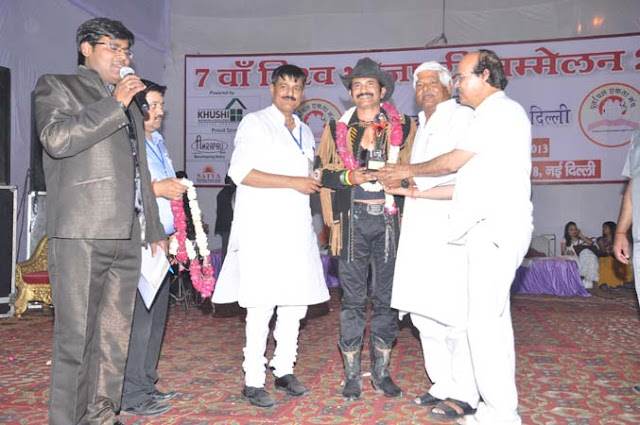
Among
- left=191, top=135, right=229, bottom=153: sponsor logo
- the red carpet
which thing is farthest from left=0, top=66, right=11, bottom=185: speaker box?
left=191, top=135, right=229, bottom=153: sponsor logo

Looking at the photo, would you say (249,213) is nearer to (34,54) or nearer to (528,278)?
(34,54)

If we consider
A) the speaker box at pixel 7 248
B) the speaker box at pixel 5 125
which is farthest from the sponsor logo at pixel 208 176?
the speaker box at pixel 7 248

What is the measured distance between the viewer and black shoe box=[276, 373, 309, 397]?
144 inches

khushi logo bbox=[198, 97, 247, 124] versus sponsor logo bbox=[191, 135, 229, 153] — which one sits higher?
khushi logo bbox=[198, 97, 247, 124]

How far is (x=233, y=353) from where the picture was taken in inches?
195

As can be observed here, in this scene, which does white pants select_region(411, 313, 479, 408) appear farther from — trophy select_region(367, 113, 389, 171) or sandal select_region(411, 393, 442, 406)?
trophy select_region(367, 113, 389, 171)

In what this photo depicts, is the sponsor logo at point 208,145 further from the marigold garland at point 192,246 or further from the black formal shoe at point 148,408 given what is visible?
the black formal shoe at point 148,408

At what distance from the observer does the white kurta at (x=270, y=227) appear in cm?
355

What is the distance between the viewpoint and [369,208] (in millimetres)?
3627

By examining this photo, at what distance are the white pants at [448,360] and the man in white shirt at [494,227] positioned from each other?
0.38m

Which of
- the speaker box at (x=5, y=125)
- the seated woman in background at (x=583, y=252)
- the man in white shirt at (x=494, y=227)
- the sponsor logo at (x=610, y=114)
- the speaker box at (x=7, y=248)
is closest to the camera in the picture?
the man in white shirt at (x=494, y=227)

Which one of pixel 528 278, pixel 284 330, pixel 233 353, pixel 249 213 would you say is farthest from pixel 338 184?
pixel 528 278

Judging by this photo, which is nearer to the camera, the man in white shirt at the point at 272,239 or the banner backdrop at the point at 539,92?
the man in white shirt at the point at 272,239

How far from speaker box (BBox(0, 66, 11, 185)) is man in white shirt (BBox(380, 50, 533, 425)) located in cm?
613
